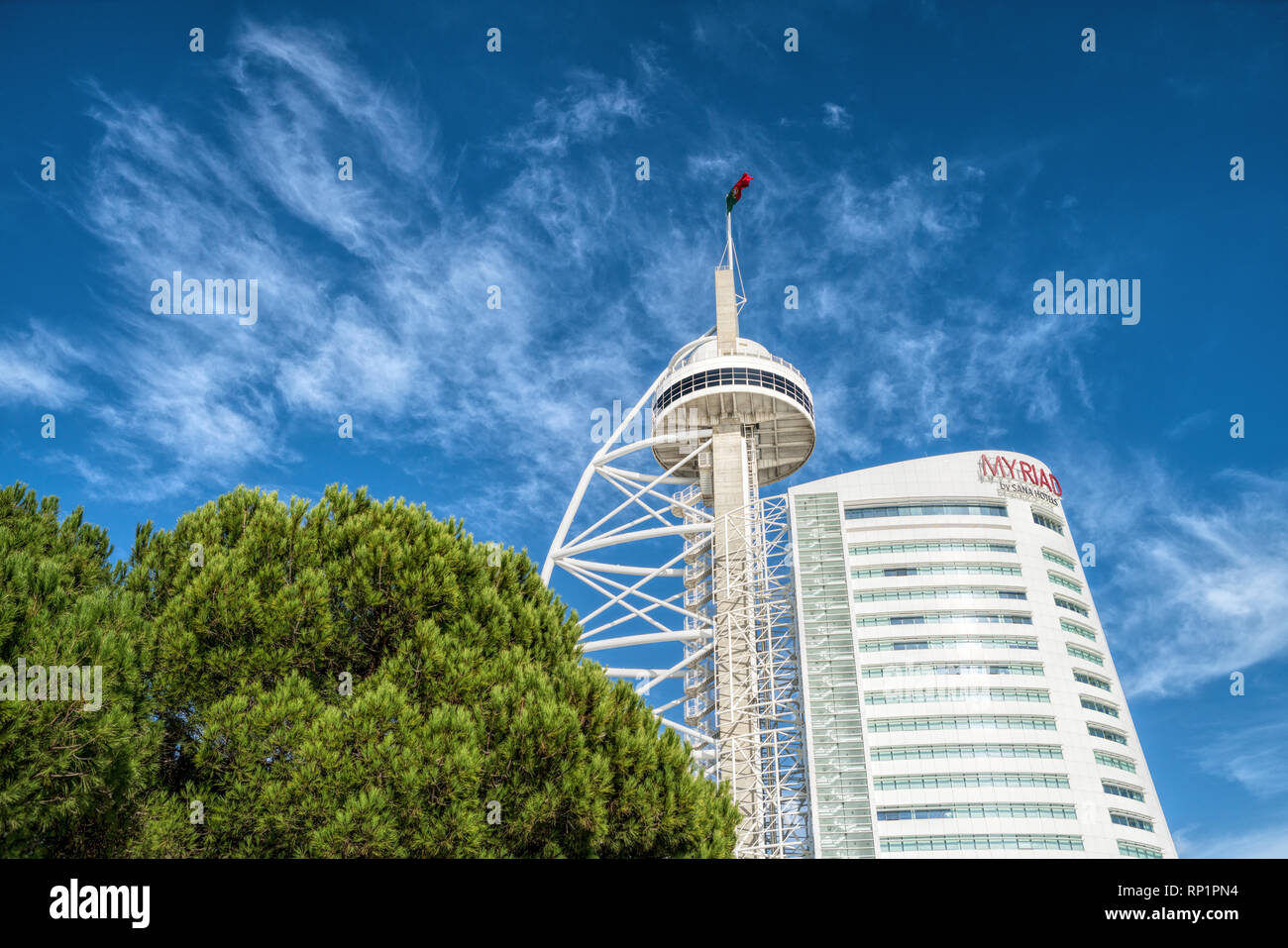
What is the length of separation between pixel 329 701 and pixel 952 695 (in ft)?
230

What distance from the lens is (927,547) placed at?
91438 millimetres

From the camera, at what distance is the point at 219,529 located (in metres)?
25.6

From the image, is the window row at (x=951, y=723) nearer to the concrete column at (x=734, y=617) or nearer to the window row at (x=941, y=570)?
the concrete column at (x=734, y=617)

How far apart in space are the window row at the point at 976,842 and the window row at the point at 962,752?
6413mm

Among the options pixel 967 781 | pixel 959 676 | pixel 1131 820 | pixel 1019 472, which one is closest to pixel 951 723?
pixel 959 676

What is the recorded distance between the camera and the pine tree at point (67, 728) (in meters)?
17.0

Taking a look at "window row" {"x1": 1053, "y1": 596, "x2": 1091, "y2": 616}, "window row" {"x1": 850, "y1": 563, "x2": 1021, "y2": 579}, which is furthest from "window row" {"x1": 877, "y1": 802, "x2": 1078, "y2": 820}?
"window row" {"x1": 850, "y1": 563, "x2": 1021, "y2": 579}

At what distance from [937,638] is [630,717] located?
67.6 meters

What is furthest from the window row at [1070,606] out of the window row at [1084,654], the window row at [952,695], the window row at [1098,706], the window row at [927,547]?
the window row at [952,695]

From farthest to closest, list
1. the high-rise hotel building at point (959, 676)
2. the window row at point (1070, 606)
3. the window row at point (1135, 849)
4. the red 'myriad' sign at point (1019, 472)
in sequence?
the red 'myriad' sign at point (1019, 472), the window row at point (1070, 606), the window row at point (1135, 849), the high-rise hotel building at point (959, 676)

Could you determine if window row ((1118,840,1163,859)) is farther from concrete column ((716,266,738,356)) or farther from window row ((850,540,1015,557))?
concrete column ((716,266,738,356))

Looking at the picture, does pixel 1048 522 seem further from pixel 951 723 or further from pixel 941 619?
pixel 951 723
